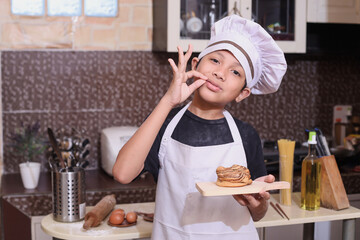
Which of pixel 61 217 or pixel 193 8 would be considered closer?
pixel 61 217

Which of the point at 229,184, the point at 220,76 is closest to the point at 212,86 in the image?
the point at 220,76

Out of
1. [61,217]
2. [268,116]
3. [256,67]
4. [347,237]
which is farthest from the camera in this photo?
[268,116]

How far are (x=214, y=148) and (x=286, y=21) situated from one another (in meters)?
1.49

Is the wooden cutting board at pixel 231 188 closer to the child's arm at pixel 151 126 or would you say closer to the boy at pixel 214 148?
the boy at pixel 214 148

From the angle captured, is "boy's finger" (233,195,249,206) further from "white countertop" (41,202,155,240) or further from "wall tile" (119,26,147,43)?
"wall tile" (119,26,147,43)

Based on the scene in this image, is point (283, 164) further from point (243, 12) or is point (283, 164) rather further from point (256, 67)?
point (243, 12)

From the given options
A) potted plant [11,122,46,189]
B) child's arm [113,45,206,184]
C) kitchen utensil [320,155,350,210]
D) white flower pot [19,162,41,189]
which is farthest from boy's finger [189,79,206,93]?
potted plant [11,122,46,189]

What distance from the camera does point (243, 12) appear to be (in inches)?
97.7

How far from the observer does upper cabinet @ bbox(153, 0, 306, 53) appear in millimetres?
2408

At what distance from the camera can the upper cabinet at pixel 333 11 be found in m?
2.61

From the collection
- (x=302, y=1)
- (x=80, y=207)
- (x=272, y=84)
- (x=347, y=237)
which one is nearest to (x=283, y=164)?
(x=347, y=237)

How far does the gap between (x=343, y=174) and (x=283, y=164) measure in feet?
2.74

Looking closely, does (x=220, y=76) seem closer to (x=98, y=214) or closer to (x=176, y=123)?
(x=176, y=123)

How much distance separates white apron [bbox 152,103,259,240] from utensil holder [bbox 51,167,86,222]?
36 cm
